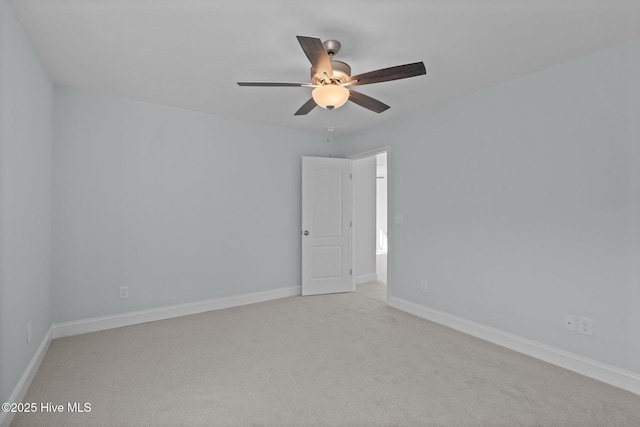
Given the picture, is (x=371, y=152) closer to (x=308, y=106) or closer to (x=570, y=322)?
(x=308, y=106)

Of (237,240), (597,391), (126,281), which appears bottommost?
(597,391)

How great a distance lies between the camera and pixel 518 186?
2.94 meters

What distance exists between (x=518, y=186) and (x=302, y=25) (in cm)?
234

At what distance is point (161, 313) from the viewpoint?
3701 mm

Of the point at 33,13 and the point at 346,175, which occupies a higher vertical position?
the point at 33,13

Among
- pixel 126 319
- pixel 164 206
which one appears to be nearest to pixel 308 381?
pixel 126 319

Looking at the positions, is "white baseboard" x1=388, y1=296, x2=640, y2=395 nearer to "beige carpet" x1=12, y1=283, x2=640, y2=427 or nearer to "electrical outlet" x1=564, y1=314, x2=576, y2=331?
"beige carpet" x1=12, y1=283, x2=640, y2=427

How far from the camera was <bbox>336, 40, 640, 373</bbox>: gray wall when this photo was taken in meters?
2.34

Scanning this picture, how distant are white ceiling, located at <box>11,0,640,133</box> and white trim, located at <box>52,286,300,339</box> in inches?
94.2

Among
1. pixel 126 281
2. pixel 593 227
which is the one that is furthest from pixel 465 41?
pixel 126 281

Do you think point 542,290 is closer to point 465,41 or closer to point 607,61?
point 607,61

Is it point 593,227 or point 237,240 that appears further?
point 237,240

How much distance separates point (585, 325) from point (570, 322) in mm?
99

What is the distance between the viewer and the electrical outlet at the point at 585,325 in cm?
249
